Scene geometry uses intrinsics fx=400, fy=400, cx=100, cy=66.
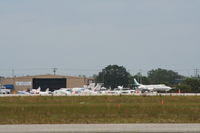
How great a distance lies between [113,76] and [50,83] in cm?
3281

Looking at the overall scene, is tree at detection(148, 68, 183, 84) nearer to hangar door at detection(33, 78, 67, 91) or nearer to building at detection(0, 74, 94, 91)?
hangar door at detection(33, 78, 67, 91)

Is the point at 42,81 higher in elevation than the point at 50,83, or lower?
higher

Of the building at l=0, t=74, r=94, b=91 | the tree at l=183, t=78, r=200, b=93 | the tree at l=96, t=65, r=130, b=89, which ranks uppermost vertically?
the tree at l=96, t=65, r=130, b=89

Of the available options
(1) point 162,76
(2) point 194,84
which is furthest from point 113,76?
(2) point 194,84

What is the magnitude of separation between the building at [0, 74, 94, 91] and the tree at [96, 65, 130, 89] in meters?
27.5

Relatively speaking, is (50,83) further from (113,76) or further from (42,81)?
(113,76)

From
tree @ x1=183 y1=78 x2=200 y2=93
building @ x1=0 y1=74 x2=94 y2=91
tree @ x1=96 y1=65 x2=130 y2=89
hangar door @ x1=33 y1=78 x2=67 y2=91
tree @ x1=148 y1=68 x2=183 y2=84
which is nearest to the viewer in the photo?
tree @ x1=183 y1=78 x2=200 y2=93

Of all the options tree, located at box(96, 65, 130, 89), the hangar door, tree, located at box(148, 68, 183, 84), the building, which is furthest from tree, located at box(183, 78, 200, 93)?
tree, located at box(148, 68, 183, 84)

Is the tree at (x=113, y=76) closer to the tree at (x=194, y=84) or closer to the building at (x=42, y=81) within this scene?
the building at (x=42, y=81)

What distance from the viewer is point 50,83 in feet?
411

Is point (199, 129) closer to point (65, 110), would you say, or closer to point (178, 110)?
point (178, 110)

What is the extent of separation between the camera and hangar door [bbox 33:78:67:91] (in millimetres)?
120688

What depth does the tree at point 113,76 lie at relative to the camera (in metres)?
151

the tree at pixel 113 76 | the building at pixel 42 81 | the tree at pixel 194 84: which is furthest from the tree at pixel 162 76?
the tree at pixel 194 84
